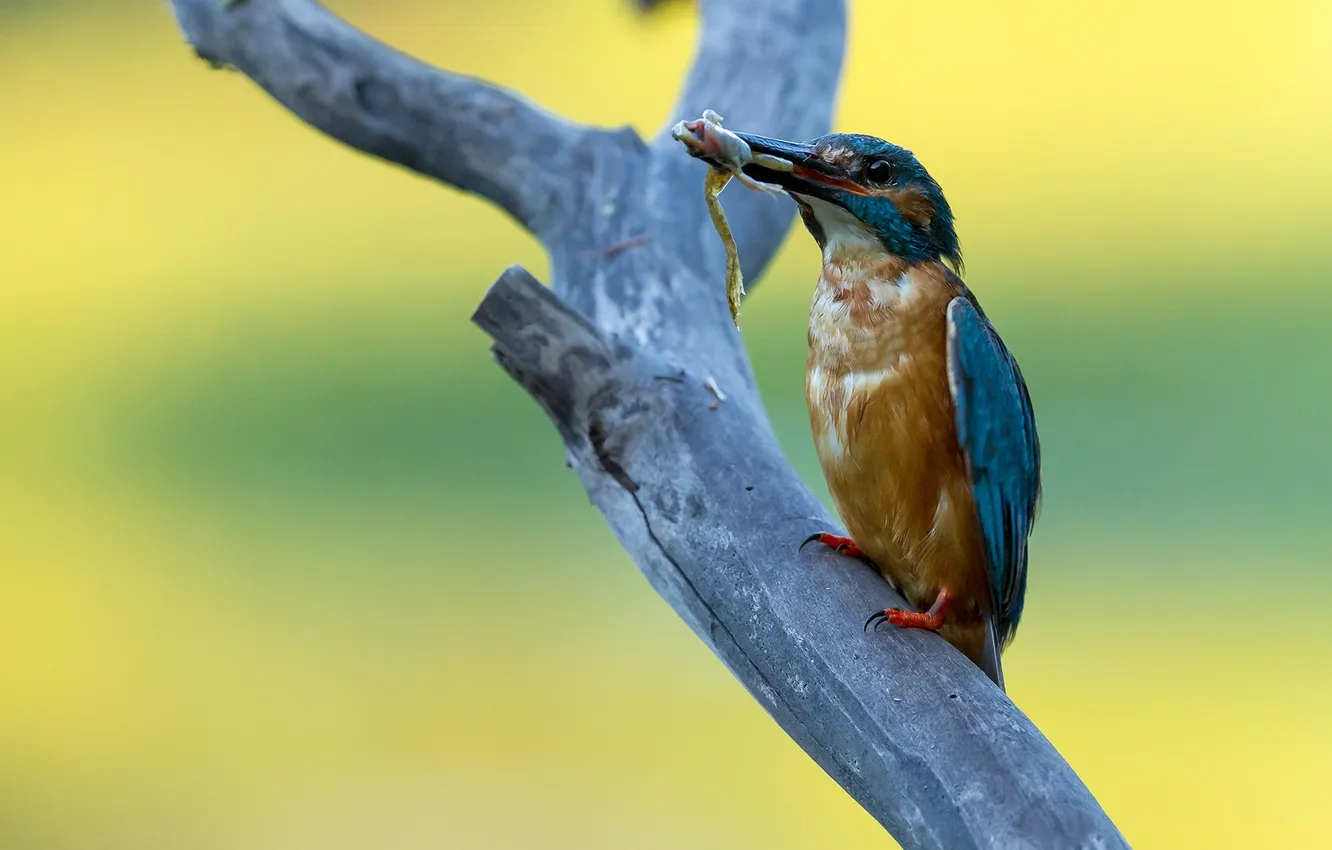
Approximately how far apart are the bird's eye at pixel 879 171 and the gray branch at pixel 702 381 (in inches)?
10.3

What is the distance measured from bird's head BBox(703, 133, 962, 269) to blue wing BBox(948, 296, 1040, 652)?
2.7 inches

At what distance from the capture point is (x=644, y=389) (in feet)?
3.69

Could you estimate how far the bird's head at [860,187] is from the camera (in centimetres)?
98

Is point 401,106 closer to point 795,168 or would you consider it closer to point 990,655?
point 795,168

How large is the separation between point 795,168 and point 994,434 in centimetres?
26

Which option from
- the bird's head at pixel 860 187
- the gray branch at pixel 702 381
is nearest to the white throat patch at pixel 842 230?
the bird's head at pixel 860 187

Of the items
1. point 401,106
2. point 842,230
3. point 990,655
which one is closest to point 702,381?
point 842,230

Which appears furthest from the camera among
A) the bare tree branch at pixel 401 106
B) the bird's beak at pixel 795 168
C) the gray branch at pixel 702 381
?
the bare tree branch at pixel 401 106

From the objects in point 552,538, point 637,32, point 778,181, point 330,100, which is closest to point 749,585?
point 778,181

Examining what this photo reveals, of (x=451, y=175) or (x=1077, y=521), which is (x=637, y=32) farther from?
(x=1077, y=521)

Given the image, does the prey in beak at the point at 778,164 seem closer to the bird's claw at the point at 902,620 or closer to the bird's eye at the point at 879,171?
the bird's eye at the point at 879,171

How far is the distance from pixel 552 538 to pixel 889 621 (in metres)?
1.99

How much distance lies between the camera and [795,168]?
98cm

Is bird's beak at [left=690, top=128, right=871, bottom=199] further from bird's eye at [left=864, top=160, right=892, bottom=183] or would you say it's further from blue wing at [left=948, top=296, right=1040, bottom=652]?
blue wing at [left=948, top=296, right=1040, bottom=652]
